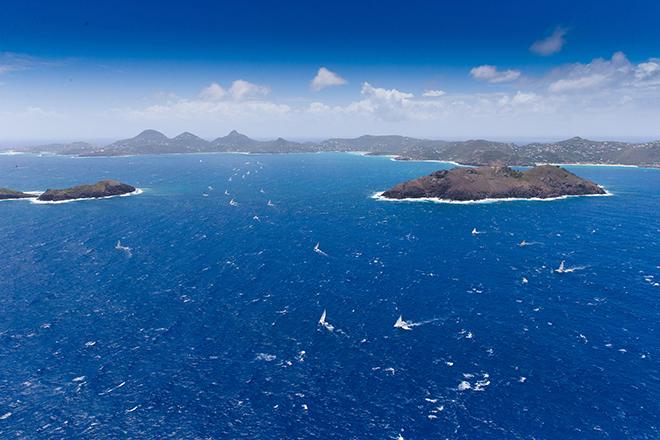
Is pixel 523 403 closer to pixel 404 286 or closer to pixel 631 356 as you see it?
pixel 631 356

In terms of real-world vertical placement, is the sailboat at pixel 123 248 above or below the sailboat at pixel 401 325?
above

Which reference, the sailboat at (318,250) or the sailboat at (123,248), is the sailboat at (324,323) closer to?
the sailboat at (318,250)

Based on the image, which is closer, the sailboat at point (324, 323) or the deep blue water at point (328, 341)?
the deep blue water at point (328, 341)

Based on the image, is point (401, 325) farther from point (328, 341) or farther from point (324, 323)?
point (328, 341)

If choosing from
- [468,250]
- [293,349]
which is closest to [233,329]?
[293,349]

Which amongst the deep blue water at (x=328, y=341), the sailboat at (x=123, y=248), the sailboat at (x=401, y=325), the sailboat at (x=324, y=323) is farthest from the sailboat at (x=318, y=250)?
the sailboat at (x=123, y=248)

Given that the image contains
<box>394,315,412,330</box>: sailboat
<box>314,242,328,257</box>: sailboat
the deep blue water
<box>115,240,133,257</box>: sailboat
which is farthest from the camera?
<box>115,240,133,257</box>: sailboat

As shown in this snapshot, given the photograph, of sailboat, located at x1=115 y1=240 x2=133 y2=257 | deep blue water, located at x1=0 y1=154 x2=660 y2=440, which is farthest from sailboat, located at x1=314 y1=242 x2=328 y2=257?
sailboat, located at x1=115 y1=240 x2=133 y2=257

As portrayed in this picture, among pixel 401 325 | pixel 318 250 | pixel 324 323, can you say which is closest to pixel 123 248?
pixel 318 250

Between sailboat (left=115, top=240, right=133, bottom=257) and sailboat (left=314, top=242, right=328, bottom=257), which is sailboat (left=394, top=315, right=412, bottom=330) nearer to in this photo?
sailboat (left=314, top=242, right=328, bottom=257)
